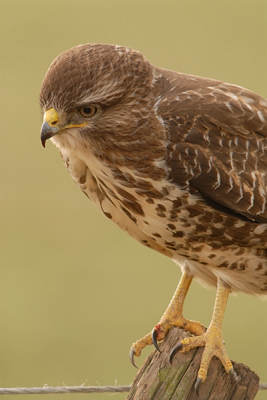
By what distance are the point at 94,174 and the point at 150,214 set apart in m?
0.37

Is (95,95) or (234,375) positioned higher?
(95,95)

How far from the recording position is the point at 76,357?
26.2ft

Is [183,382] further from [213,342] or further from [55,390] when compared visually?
[55,390]

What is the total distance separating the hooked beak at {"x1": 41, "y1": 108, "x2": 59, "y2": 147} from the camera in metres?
3.40

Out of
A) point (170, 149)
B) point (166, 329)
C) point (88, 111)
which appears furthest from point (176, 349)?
point (88, 111)

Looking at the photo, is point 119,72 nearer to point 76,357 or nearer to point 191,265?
point 191,265

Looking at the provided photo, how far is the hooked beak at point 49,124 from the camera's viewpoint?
3.40 metres

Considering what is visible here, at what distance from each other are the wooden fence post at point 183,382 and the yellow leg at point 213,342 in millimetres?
32

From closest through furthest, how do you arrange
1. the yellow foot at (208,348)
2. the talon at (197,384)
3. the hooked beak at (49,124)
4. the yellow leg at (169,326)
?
the talon at (197,384) → the hooked beak at (49,124) → the yellow foot at (208,348) → the yellow leg at (169,326)

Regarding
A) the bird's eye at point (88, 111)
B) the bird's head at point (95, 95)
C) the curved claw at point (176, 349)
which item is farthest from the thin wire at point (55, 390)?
the bird's eye at point (88, 111)

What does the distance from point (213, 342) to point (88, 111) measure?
1.41m

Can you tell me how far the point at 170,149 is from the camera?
3559 mm

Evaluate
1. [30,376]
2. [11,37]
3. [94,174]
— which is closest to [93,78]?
[94,174]

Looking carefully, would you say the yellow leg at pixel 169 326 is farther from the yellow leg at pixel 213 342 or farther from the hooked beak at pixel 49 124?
the hooked beak at pixel 49 124
